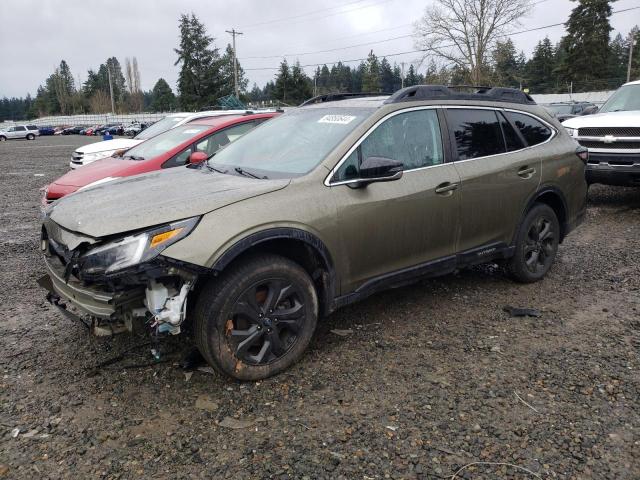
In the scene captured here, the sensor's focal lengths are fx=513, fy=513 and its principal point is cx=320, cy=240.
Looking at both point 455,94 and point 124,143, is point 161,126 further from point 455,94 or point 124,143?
point 455,94

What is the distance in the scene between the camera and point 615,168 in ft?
25.6

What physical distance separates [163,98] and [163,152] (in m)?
95.9

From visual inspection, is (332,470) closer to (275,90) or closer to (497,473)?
(497,473)

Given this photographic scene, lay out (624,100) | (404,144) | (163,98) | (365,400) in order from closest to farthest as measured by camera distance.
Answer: (365,400) < (404,144) < (624,100) < (163,98)

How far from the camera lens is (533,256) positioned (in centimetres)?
492

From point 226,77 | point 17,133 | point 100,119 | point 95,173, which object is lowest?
point 95,173

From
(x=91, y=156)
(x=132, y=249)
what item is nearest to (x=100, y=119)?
(x=91, y=156)

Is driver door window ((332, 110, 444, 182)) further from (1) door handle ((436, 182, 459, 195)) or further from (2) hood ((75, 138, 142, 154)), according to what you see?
(2) hood ((75, 138, 142, 154))

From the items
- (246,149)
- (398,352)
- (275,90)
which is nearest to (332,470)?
(398,352)

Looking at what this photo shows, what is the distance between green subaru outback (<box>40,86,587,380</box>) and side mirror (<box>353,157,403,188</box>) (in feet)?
0.04

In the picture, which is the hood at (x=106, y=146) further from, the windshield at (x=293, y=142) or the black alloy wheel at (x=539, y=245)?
the black alloy wheel at (x=539, y=245)

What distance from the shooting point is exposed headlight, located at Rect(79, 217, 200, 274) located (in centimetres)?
274

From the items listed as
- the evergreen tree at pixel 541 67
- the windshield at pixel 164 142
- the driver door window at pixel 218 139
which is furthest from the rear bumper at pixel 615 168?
the evergreen tree at pixel 541 67

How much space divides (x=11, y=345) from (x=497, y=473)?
3386 mm
